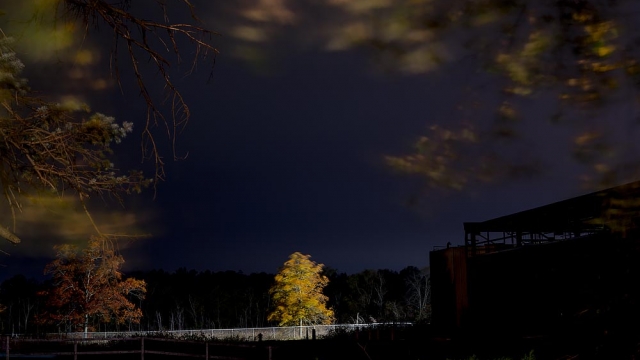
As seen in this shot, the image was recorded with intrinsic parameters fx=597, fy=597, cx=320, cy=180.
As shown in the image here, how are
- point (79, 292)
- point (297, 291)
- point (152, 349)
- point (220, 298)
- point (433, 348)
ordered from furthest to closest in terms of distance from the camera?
point (220, 298)
point (297, 291)
point (79, 292)
point (152, 349)
point (433, 348)

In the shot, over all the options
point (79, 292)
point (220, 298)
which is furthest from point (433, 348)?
point (220, 298)

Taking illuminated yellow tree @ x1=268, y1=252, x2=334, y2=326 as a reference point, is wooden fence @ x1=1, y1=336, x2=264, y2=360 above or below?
below

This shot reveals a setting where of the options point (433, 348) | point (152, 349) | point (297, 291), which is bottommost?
point (152, 349)

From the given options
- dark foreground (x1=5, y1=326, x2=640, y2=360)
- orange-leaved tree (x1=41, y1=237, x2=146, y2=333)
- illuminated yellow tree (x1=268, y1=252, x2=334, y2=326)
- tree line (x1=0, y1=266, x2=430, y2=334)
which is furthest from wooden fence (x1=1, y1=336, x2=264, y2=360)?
tree line (x1=0, y1=266, x2=430, y2=334)

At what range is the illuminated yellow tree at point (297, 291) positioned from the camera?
135ft

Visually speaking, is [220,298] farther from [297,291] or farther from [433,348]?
[433,348]

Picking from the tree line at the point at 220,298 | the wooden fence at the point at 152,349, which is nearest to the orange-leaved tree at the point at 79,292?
the wooden fence at the point at 152,349

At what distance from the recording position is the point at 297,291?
41562 mm

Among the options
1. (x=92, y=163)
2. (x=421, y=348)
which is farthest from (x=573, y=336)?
(x=421, y=348)

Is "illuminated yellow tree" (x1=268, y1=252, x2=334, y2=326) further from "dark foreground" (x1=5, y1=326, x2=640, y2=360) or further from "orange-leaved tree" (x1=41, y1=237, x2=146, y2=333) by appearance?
"dark foreground" (x1=5, y1=326, x2=640, y2=360)

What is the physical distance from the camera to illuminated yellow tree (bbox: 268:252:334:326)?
41188 mm

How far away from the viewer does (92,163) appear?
6504 mm

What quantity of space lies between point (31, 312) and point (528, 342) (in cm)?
9398

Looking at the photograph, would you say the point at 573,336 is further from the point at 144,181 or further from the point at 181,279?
the point at 181,279
